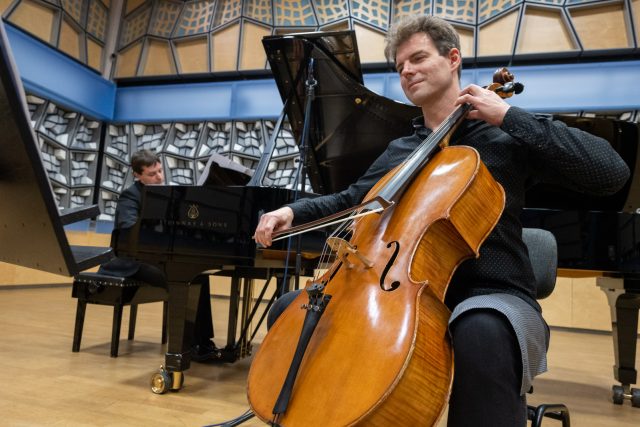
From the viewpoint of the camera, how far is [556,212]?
88.4 inches

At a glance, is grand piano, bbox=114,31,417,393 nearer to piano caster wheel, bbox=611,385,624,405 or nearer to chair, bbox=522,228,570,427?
chair, bbox=522,228,570,427

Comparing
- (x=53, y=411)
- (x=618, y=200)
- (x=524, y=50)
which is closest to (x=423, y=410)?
(x=53, y=411)

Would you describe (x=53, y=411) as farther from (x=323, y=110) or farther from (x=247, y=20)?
(x=247, y=20)

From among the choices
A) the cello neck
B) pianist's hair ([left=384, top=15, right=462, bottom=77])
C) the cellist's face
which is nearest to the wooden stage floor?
the cello neck

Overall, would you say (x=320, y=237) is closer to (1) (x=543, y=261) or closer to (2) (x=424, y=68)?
(1) (x=543, y=261)

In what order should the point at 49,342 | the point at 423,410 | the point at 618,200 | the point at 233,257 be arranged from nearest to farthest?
the point at 423,410 → the point at 233,257 → the point at 618,200 → the point at 49,342

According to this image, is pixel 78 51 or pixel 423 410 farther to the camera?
pixel 78 51

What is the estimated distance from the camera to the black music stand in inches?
23.6

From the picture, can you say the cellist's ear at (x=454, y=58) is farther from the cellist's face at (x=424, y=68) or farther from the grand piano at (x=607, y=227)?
the grand piano at (x=607, y=227)

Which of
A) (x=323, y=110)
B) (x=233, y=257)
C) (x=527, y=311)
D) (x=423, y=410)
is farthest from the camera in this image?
(x=323, y=110)

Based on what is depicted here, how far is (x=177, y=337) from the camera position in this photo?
213cm

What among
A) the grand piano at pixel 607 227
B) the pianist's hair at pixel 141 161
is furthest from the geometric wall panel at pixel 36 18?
the grand piano at pixel 607 227

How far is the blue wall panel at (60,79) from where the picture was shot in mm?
5637

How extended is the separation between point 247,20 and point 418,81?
5856 millimetres
